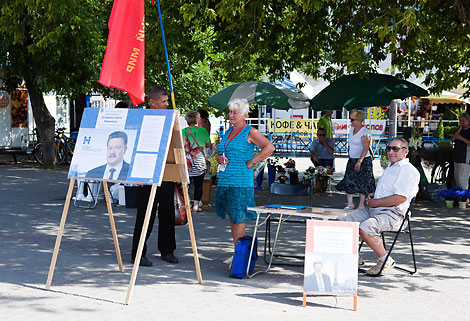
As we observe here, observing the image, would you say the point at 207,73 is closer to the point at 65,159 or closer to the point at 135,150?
the point at 65,159

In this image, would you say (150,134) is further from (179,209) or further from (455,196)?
(455,196)

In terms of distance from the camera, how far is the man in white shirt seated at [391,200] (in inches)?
281

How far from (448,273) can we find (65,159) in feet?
55.1

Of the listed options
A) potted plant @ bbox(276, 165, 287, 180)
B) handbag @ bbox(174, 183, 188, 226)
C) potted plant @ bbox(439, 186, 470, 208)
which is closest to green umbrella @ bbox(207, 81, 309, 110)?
potted plant @ bbox(276, 165, 287, 180)

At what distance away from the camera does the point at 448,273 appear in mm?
7383

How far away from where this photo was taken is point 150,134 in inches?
247

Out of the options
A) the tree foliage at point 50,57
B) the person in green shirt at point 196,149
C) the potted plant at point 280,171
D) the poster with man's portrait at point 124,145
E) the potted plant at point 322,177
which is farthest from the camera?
the tree foliage at point 50,57

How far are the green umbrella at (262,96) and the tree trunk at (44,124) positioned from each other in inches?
325

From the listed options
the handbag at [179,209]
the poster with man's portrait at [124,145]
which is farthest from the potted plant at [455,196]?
the poster with man's portrait at [124,145]

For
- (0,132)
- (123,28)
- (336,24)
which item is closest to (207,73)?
(0,132)

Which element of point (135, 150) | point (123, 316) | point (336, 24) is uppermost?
point (336, 24)

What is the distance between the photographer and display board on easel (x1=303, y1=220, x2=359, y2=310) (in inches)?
237

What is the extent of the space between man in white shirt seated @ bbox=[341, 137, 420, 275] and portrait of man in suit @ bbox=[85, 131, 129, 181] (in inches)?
103

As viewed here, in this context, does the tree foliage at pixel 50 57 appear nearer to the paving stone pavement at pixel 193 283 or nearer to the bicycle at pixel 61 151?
the bicycle at pixel 61 151
